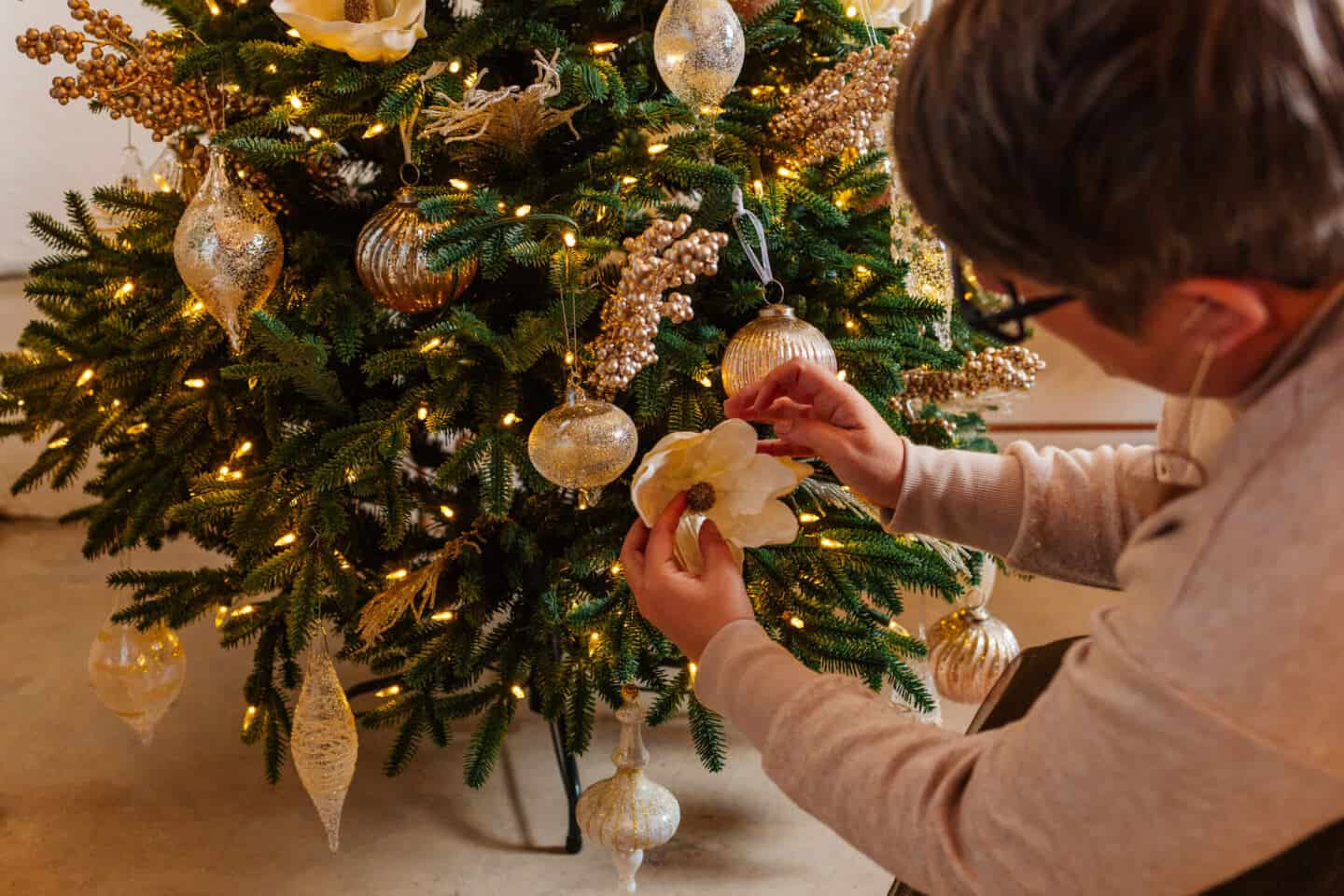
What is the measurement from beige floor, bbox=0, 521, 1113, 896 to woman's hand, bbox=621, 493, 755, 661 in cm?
60

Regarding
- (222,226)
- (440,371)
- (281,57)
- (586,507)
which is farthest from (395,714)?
(281,57)

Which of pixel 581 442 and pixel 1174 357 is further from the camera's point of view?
pixel 581 442

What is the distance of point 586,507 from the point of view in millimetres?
1128

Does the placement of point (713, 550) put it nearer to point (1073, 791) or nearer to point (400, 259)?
point (1073, 791)

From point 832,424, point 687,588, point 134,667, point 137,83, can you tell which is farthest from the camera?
point 134,667

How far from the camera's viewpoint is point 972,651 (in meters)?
1.35

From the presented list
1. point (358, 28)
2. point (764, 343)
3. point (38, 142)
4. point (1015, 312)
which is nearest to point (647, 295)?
point (764, 343)

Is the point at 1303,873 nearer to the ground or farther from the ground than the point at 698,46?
nearer to the ground

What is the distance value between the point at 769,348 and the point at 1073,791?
51cm

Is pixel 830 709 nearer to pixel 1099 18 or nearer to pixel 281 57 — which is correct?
pixel 1099 18

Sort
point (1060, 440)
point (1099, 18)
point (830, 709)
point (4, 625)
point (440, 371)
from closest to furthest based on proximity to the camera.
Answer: point (1099, 18) → point (830, 709) → point (440, 371) → point (4, 625) → point (1060, 440)

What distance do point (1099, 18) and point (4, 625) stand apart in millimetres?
1947

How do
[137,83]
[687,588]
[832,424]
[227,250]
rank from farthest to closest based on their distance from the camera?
1. [137,83]
2. [227,250]
3. [832,424]
4. [687,588]

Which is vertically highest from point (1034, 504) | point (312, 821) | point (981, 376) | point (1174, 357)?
point (1174, 357)
